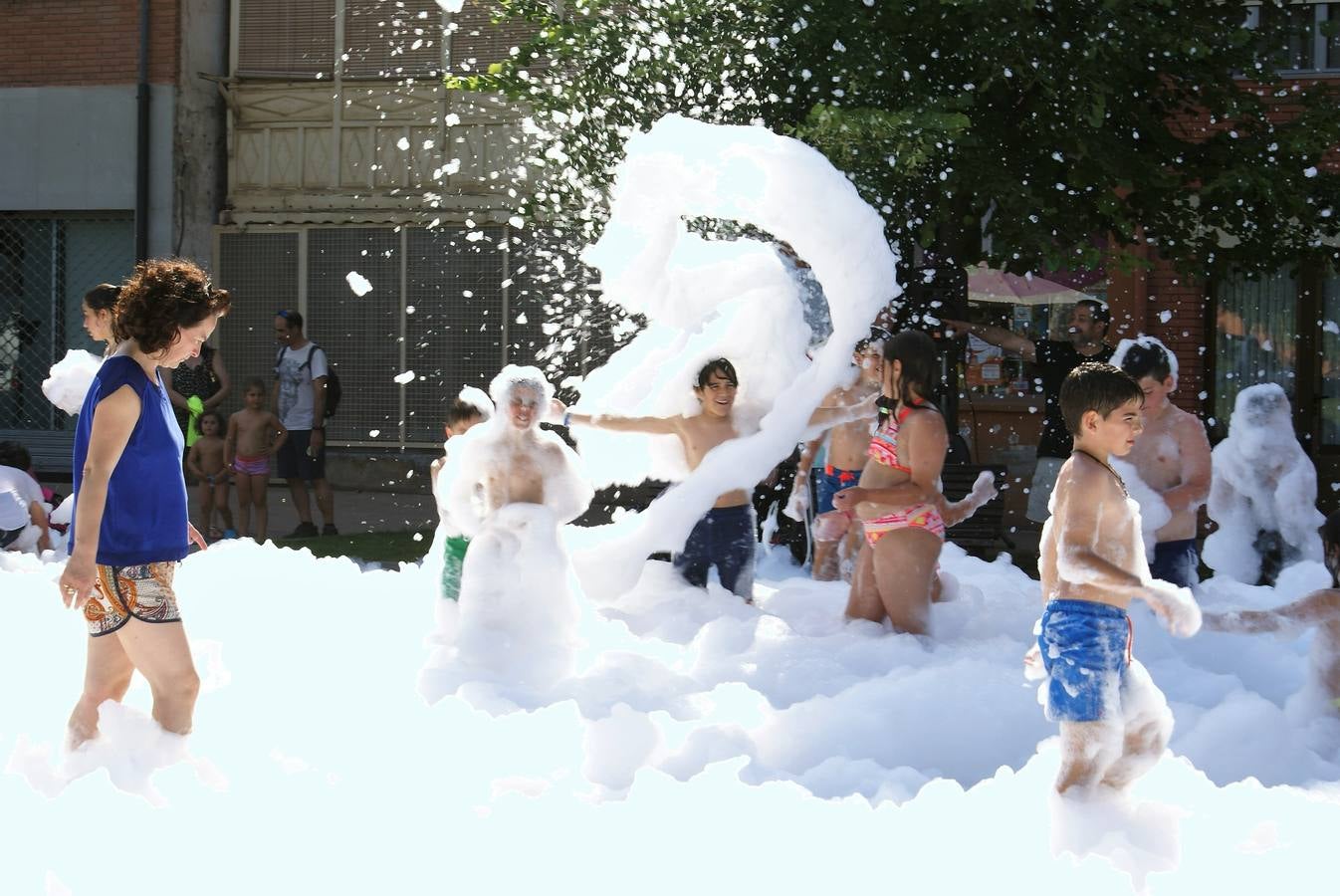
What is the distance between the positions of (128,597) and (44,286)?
1566cm

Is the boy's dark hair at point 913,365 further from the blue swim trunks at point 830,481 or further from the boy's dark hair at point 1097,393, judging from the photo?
the boy's dark hair at point 1097,393

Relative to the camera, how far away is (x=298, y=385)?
12648 millimetres

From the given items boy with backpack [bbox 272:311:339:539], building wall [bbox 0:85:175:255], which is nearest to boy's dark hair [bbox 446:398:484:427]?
boy with backpack [bbox 272:311:339:539]

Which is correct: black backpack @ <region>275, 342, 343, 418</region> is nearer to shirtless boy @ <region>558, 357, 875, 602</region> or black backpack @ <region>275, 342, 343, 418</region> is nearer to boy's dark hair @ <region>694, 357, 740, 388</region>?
shirtless boy @ <region>558, 357, 875, 602</region>

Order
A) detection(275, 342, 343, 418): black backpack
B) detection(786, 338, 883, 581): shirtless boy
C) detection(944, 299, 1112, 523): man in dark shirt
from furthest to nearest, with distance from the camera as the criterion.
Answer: detection(275, 342, 343, 418): black backpack, detection(944, 299, 1112, 523): man in dark shirt, detection(786, 338, 883, 581): shirtless boy

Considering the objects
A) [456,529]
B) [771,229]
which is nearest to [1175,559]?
[771,229]

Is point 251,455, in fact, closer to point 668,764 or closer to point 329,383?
point 329,383

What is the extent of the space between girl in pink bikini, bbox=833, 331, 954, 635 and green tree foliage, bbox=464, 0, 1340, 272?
361cm

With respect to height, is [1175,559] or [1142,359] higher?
[1142,359]

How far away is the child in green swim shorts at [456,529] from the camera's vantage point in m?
7.63

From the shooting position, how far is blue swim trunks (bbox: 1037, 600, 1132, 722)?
426 centimetres

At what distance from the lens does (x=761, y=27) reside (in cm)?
1132

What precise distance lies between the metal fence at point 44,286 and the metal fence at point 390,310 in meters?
1.36

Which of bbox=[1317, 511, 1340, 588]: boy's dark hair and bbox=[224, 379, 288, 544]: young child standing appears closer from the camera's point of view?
bbox=[1317, 511, 1340, 588]: boy's dark hair
